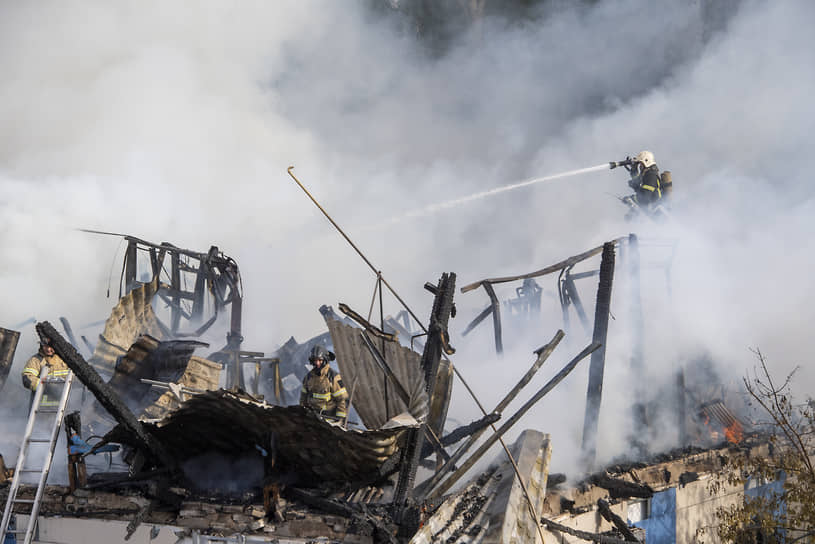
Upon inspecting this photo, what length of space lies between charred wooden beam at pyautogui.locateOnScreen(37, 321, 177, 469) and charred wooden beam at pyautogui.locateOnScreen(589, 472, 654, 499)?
583 centimetres

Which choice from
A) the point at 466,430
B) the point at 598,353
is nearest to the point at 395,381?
the point at 466,430

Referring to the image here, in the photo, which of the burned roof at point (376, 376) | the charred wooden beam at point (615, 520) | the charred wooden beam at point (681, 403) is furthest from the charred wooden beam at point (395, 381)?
the charred wooden beam at point (681, 403)

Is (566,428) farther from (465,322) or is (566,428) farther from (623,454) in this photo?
(465,322)

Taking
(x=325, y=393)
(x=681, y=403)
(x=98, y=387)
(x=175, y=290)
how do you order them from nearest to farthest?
(x=98, y=387) < (x=325, y=393) < (x=681, y=403) < (x=175, y=290)

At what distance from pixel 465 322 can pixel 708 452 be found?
1351 centimetres

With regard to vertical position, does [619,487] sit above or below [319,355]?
below

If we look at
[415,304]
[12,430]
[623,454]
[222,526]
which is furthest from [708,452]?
[415,304]

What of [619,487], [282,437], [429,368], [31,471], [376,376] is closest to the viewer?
[31,471]

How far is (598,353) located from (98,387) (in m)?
6.54

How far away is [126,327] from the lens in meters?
10.9

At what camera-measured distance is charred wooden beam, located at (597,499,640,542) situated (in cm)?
832

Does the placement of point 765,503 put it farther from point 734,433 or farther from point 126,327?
point 126,327

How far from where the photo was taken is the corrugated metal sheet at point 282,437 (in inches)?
241

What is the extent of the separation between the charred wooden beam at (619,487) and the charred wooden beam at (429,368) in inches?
148
